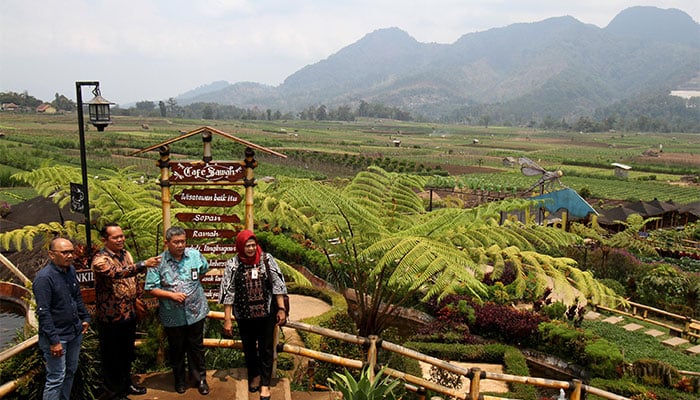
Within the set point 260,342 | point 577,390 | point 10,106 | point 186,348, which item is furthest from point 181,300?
point 10,106

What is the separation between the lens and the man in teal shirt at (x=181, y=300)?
4383mm

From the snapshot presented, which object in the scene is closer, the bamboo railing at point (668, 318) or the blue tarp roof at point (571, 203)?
the bamboo railing at point (668, 318)

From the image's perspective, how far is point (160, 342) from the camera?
5.12 m

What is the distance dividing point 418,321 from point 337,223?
587 cm

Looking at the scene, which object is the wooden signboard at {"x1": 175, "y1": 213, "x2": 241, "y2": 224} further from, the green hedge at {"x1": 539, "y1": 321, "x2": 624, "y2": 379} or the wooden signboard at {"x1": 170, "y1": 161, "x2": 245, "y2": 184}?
the green hedge at {"x1": 539, "y1": 321, "x2": 624, "y2": 379}

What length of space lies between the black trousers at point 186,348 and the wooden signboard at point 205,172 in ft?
4.34

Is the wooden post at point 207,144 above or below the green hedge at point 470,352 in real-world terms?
above

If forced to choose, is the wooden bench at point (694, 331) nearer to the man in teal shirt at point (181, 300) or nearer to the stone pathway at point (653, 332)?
the stone pathway at point (653, 332)

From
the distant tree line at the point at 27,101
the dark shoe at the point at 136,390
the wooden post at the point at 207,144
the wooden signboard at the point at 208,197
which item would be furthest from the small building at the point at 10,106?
the dark shoe at the point at 136,390

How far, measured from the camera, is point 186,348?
15.1 feet

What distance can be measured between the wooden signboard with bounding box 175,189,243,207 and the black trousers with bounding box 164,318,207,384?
A: 1151mm

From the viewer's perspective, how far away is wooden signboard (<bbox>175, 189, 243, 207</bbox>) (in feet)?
17.1

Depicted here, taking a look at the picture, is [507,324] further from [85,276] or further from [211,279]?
[85,276]

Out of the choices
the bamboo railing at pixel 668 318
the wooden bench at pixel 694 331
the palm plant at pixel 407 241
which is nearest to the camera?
the palm plant at pixel 407 241
